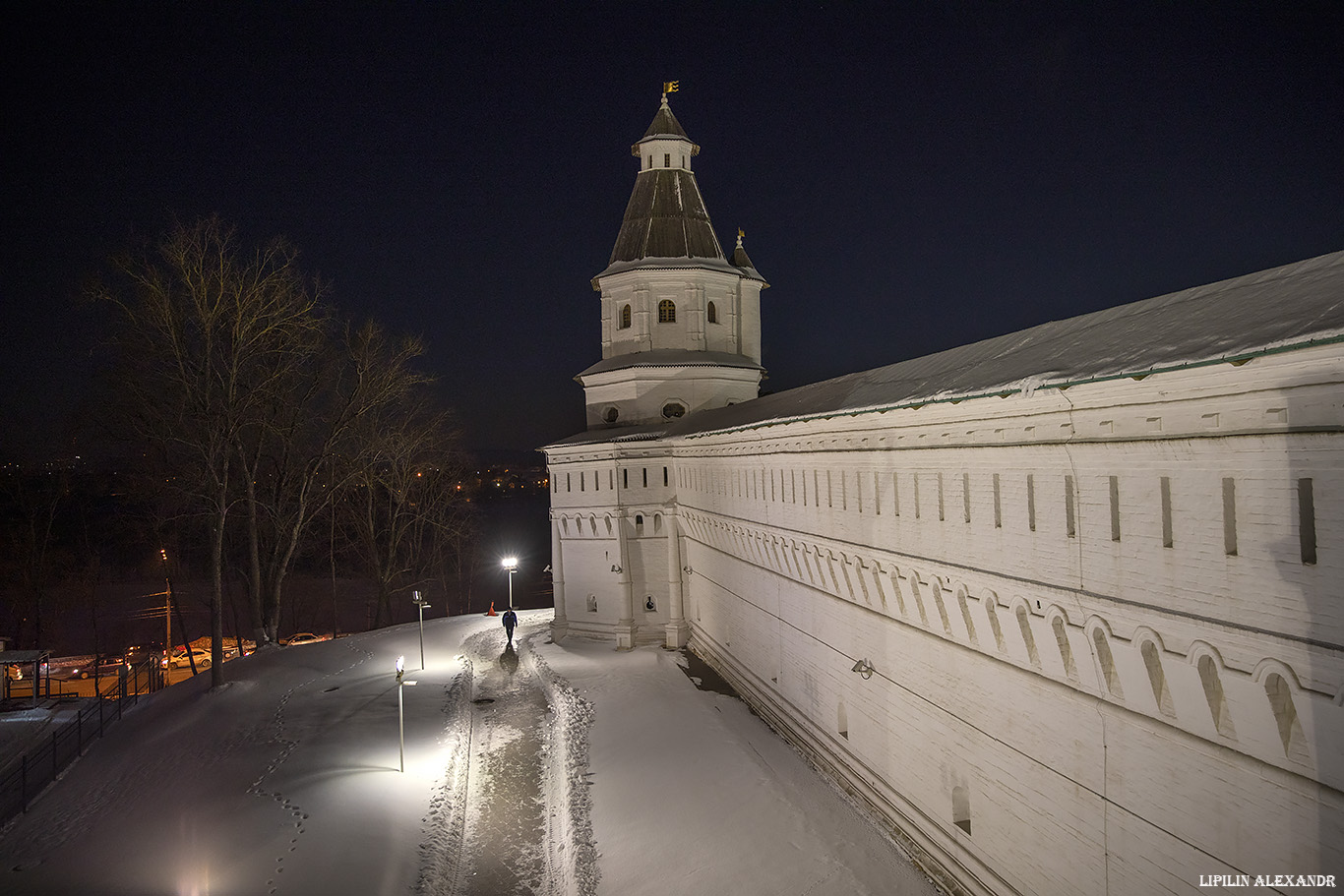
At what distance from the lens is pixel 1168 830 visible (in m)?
5.98

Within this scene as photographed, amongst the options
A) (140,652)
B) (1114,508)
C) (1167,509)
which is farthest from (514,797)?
(140,652)

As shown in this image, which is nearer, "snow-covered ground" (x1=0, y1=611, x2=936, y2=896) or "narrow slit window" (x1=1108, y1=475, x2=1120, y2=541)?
"narrow slit window" (x1=1108, y1=475, x2=1120, y2=541)

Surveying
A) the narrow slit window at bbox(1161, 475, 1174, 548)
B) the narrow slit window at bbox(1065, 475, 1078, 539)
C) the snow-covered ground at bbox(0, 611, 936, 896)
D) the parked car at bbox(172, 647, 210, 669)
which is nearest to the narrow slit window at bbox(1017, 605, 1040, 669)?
the narrow slit window at bbox(1065, 475, 1078, 539)

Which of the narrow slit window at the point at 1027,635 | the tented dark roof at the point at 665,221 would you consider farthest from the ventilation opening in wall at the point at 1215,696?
the tented dark roof at the point at 665,221

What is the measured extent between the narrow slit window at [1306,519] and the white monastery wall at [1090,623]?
0.04ft

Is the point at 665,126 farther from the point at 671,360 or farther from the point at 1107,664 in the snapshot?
the point at 1107,664

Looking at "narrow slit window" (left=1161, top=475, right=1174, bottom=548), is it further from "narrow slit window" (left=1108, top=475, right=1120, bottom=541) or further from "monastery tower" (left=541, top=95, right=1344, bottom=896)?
"narrow slit window" (left=1108, top=475, right=1120, bottom=541)

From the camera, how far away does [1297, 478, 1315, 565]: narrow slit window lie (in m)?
4.74

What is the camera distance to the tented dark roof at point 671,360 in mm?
25016

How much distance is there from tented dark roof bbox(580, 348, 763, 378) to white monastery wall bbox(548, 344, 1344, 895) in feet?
39.8

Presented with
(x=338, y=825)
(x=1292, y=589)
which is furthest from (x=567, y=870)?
(x=1292, y=589)

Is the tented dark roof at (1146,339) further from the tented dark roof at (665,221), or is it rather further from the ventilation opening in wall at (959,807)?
the tented dark roof at (665,221)

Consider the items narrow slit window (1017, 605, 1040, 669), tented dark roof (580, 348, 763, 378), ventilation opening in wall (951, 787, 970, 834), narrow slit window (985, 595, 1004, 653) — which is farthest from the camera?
tented dark roof (580, 348, 763, 378)

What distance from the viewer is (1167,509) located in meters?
5.75
